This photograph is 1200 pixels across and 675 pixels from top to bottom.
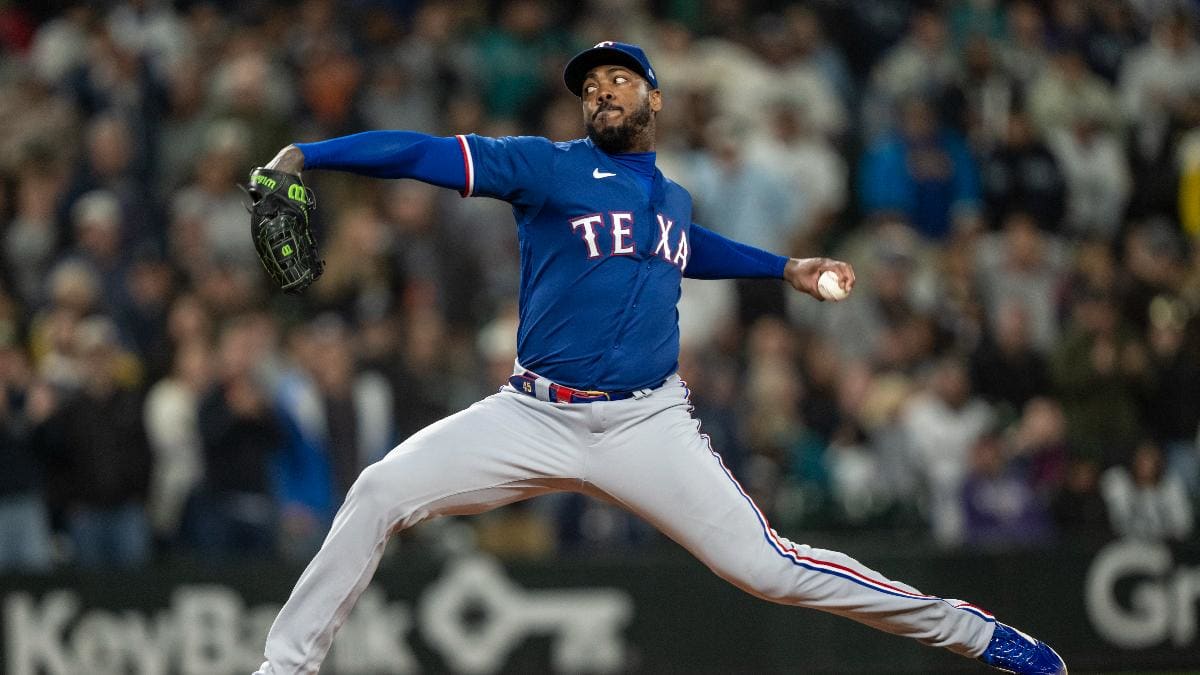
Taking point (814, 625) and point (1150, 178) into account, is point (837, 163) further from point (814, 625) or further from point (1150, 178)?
point (814, 625)

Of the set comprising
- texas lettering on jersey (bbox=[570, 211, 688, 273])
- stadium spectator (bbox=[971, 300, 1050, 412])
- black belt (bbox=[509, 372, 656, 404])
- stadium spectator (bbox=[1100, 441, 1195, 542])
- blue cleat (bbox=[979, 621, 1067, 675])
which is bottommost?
stadium spectator (bbox=[1100, 441, 1195, 542])

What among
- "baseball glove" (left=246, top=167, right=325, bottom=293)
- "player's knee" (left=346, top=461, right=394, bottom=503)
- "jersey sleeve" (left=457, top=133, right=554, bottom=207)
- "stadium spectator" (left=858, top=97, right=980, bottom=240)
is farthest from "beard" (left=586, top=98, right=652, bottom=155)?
"stadium spectator" (left=858, top=97, right=980, bottom=240)

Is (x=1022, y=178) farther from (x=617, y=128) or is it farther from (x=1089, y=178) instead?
(x=617, y=128)

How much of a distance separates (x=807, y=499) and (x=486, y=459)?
571 centimetres

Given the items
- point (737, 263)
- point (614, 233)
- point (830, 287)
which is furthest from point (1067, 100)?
point (614, 233)

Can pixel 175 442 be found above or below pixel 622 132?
below

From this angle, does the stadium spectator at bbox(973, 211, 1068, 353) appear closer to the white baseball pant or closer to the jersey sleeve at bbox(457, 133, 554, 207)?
the white baseball pant

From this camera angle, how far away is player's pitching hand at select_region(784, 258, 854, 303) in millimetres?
6328

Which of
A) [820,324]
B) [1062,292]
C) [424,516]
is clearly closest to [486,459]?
[424,516]

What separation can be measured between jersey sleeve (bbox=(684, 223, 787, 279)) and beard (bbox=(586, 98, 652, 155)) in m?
0.51

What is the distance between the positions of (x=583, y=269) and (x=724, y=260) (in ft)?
2.75

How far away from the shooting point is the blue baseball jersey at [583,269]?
19.4 ft

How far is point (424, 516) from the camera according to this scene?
5828 mm

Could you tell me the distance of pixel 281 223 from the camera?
541cm
